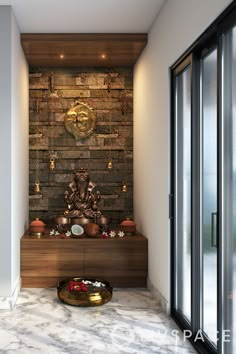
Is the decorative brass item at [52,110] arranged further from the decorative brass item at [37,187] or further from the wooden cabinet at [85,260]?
the wooden cabinet at [85,260]

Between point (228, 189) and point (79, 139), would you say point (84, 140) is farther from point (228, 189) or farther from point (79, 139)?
point (228, 189)

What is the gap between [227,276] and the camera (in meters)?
2.70

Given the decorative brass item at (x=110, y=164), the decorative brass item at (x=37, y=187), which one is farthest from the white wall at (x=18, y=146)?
the decorative brass item at (x=110, y=164)

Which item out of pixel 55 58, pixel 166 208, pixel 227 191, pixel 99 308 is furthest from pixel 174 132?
pixel 55 58

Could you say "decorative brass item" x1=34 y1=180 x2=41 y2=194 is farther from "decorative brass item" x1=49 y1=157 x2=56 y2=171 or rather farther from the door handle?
the door handle

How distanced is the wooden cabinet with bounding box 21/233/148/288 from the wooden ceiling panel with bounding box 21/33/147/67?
2.13 m

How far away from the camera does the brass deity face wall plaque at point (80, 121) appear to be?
5898mm

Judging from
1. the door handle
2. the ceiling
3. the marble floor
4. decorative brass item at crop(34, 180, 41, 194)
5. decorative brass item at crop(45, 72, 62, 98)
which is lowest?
the marble floor

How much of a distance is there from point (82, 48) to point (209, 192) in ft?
8.95

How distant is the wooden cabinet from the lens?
16.3 feet

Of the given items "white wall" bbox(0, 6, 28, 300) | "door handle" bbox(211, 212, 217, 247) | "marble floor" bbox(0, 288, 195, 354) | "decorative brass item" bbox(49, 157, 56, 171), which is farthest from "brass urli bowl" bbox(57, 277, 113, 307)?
"decorative brass item" bbox(49, 157, 56, 171)

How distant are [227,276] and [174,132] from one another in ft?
5.40

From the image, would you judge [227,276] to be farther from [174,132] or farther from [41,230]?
[41,230]

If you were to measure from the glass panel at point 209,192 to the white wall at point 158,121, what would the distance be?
1.16 ft
